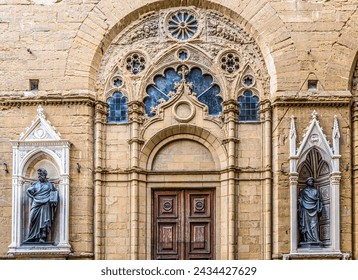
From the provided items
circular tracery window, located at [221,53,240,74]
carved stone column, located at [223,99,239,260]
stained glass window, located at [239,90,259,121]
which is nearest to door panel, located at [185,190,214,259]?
carved stone column, located at [223,99,239,260]

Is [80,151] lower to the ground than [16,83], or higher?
lower

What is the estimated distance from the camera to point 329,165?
15016mm

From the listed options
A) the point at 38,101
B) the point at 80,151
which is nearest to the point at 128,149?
the point at 80,151

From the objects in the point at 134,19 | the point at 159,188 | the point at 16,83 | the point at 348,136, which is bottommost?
the point at 159,188

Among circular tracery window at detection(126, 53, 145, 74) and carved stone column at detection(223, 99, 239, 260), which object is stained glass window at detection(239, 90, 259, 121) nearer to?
carved stone column at detection(223, 99, 239, 260)

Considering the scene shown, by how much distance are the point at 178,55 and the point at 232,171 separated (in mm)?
2615

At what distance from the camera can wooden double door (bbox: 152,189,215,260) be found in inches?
604

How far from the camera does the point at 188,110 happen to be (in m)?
15.6

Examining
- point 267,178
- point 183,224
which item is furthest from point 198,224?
point 267,178

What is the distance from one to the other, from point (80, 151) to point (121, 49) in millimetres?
2256

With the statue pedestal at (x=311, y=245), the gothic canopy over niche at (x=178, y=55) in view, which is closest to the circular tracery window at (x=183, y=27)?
the gothic canopy over niche at (x=178, y=55)

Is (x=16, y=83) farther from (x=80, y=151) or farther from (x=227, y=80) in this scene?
(x=227, y=80)

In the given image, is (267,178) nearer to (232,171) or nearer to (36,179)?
(232,171)

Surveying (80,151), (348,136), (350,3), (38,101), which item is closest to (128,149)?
(80,151)
